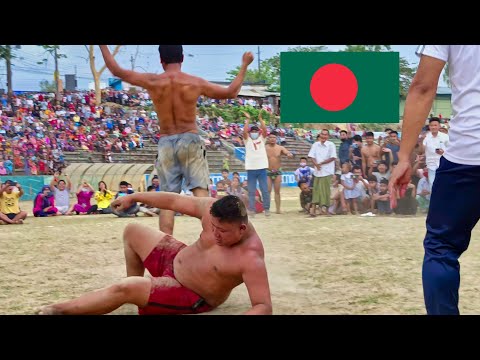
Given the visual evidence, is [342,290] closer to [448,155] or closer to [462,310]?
[462,310]

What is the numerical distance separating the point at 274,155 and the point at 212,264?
22.3 feet

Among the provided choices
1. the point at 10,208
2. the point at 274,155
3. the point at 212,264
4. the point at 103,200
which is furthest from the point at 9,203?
the point at 212,264

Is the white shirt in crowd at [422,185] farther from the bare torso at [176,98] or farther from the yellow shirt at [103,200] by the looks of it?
the bare torso at [176,98]

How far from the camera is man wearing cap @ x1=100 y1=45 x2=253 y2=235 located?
4.11 meters

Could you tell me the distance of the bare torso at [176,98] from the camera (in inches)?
164

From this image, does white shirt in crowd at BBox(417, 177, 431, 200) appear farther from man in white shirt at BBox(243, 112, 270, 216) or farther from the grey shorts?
the grey shorts

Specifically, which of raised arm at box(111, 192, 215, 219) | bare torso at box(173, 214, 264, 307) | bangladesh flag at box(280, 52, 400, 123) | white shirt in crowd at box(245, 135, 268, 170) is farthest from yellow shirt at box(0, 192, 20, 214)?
bare torso at box(173, 214, 264, 307)

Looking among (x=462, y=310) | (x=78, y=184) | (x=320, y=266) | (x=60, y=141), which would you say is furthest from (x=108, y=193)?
(x=462, y=310)

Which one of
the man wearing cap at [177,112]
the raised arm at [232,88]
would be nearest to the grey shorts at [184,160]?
the man wearing cap at [177,112]

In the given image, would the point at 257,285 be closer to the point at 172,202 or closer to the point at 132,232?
the point at 172,202

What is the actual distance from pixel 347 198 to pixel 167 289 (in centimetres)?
652

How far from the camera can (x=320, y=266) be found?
4535 mm

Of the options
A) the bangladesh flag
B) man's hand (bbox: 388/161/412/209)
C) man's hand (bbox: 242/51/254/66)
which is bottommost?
man's hand (bbox: 388/161/412/209)

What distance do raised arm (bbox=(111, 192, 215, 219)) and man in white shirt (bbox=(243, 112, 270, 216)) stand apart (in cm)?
594
